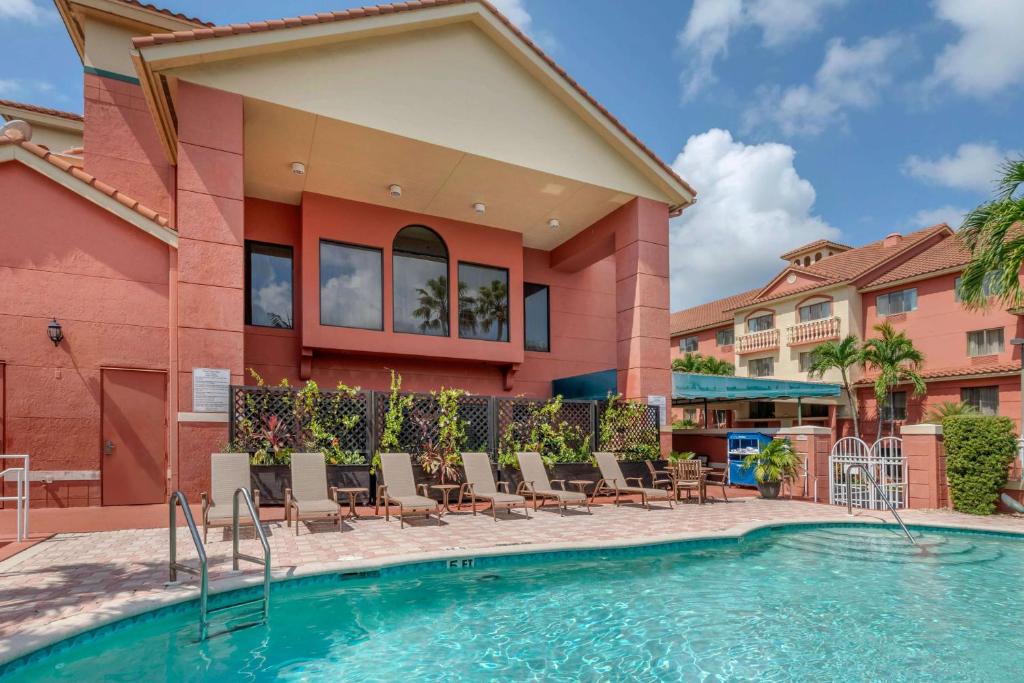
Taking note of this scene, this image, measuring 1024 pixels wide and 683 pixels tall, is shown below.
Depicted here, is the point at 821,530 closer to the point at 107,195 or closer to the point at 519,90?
the point at 519,90

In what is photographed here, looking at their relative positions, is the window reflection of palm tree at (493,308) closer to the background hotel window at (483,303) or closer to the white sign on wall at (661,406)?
the background hotel window at (483,303)

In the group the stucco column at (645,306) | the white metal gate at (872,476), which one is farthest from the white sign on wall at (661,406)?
the white metal gate at (872,476)

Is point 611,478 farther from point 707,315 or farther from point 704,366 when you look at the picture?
point 707,315

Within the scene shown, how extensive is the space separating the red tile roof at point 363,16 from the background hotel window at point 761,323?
953 inches

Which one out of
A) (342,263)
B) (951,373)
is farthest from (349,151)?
(951,373)

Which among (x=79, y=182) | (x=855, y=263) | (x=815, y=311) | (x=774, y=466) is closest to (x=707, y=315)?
(x=815, y=311)

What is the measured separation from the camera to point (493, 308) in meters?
16.0

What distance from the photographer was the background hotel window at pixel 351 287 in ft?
46.0

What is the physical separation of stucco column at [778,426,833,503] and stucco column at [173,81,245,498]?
454 inches

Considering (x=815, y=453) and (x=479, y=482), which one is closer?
(x=479, y=482)

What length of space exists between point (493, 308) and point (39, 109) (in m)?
12.8

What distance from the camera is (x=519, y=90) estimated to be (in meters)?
13.2

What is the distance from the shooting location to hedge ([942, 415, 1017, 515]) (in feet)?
36.2

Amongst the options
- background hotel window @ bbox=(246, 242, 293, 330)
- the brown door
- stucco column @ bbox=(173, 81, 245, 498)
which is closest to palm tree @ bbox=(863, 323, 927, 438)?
background hotel window @ bbox=(246, 242, 293, 330)
